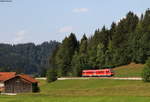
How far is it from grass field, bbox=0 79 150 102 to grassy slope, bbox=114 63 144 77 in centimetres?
1850

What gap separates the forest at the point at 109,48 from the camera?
462 ft

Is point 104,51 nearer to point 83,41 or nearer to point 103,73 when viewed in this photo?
point 83,41

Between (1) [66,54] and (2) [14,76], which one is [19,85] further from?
(1) [66,54]

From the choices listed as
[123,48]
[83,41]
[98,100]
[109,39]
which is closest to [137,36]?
[123,48]

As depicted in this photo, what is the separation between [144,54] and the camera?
138875mm

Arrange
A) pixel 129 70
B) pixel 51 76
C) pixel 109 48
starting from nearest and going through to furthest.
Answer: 1. pixel 51 76
2. pixel 129 70
3. pixel 109 48

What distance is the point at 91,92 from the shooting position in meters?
73.6

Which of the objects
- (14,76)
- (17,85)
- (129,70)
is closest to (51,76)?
(14,76)

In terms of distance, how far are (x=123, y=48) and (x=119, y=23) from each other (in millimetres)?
16617

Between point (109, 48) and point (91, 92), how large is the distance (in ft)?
263

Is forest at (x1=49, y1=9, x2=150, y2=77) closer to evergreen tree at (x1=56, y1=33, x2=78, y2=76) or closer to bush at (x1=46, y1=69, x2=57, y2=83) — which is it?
evergreen tree at (x1=56, y1=33, x2=78, y2=76)

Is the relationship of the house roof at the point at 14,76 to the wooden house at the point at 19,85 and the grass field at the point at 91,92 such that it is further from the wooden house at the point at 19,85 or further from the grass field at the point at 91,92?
the grass field at the point at 91,92

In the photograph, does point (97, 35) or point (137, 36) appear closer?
point (137, 36)

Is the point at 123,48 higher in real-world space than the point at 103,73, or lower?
higher
